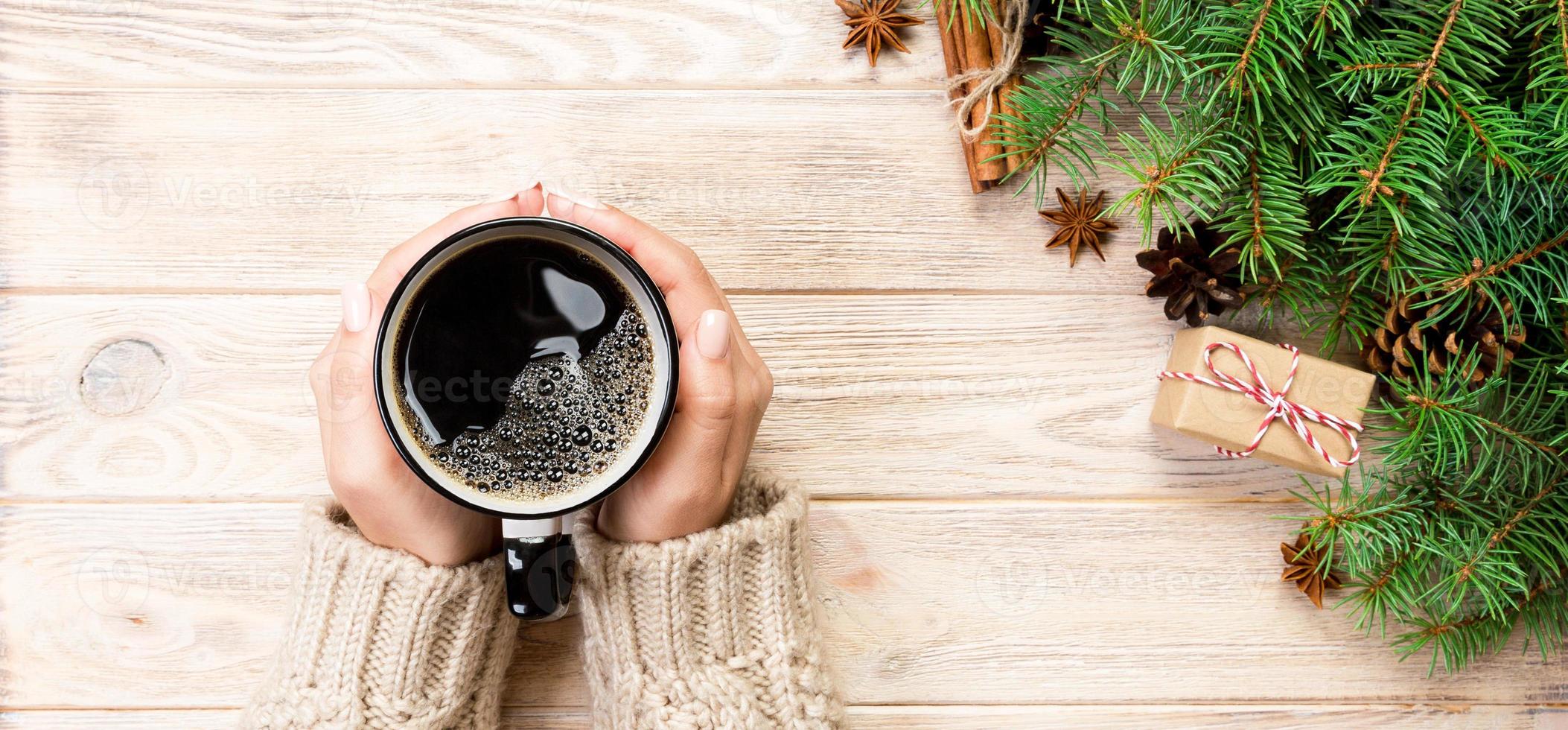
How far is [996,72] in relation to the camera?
3.13 ft

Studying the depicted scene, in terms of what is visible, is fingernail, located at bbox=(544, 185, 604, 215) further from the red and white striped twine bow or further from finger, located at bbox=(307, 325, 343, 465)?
the red and white striped twine bow

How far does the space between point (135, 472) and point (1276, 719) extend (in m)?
1.33

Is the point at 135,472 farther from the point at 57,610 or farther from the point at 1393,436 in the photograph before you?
the point at 1393,436

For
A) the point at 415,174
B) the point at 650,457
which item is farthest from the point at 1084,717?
the point at 415,174

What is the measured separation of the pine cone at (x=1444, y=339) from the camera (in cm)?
90

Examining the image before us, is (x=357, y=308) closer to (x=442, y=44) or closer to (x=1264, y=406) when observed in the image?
(x=442, y=44)

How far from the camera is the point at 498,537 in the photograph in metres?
0.88

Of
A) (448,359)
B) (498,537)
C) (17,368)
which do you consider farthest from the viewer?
(17,368)

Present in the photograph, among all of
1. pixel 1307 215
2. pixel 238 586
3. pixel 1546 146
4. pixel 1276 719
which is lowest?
A: pixel 1276 719

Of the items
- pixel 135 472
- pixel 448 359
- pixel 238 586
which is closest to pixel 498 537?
pixel 448 359

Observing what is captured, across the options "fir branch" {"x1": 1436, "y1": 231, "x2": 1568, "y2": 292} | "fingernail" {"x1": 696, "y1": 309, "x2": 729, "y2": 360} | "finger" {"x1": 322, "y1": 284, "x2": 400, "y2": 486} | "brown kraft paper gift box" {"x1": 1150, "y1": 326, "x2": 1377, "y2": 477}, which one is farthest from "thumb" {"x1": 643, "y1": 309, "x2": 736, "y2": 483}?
"fir branch" {"x1": 1436, "y1": 231, "x2": 1568, "y2": 292}

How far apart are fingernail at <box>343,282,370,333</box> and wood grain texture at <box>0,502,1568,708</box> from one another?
38 centimetres

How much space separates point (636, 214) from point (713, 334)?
314 mm

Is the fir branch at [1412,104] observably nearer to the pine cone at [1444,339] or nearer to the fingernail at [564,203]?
the pine cone at [1444,339]
